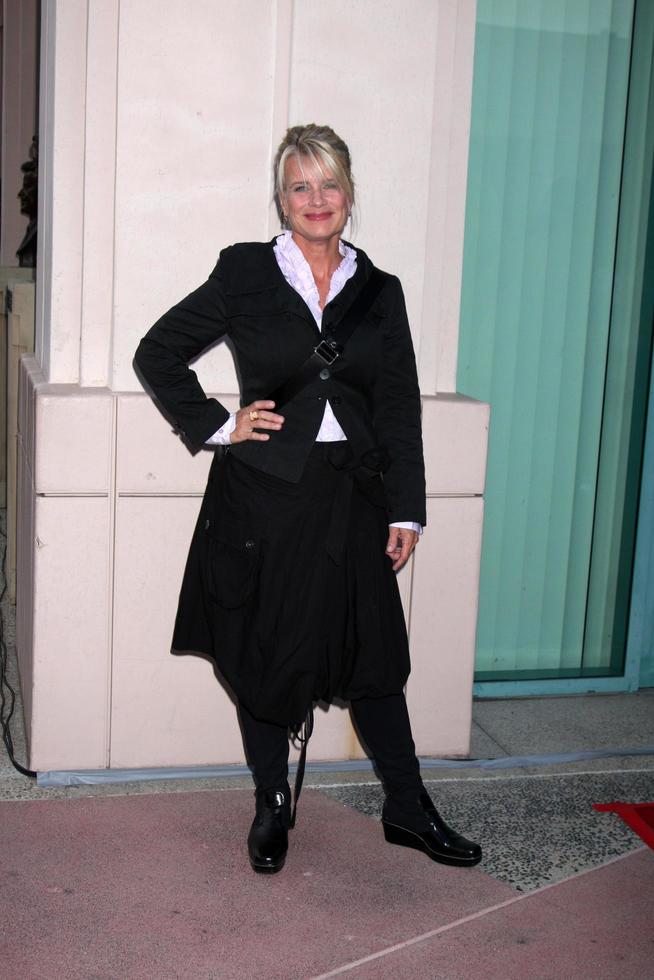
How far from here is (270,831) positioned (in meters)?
3.95

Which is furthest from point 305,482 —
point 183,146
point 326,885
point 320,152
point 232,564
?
point 183,146

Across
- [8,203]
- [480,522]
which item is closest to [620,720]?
[480,522]

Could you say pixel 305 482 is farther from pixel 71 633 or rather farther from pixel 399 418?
pixel 71 633

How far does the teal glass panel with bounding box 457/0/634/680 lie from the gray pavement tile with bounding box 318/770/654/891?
1013 millimetres

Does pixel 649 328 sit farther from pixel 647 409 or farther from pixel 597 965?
pixel 597 965

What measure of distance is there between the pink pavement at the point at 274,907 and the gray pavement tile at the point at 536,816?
97mm

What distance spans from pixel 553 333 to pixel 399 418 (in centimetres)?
174

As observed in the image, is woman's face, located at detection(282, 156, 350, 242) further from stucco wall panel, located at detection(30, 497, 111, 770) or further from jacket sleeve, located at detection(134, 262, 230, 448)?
stucco wall panel, located at detection(30, 497, 111, 770)

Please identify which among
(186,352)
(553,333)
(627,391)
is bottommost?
(627,391)

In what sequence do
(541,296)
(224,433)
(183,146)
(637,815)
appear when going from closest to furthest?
(224,433) → (183,146) → (637,815) → (541,296)

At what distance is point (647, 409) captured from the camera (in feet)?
18.6

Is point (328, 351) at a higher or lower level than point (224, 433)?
higher

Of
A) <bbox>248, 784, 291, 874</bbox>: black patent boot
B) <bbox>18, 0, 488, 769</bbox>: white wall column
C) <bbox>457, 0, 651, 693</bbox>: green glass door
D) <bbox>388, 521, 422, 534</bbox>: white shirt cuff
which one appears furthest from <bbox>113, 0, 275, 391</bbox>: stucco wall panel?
<bbox>248, 784, 291, 874</bbox>: black patent boot

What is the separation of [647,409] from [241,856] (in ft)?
9.13
